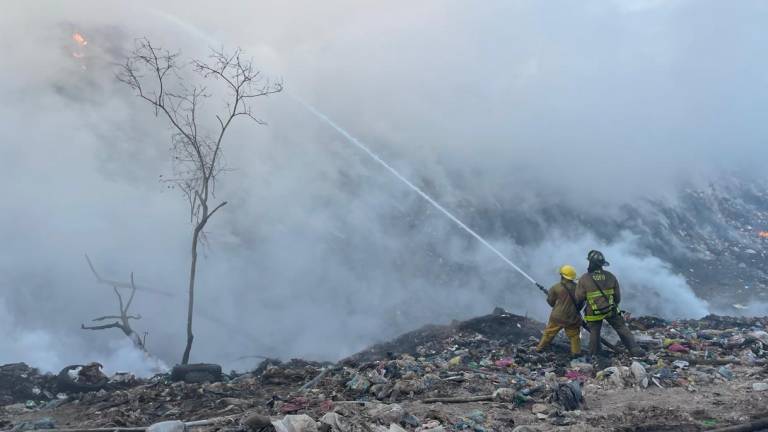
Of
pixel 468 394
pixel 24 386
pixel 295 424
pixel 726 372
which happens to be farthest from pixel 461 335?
pixel 24 386

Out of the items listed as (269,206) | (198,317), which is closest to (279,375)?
(198,317)

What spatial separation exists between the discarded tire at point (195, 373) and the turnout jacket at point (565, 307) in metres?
4.30

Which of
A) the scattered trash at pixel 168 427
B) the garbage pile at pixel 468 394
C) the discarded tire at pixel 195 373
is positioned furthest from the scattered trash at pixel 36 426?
the discarded tire at pixel 195 373

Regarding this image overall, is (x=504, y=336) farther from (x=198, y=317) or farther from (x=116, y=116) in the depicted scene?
(x=116, y=116)

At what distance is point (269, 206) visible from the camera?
707 inches

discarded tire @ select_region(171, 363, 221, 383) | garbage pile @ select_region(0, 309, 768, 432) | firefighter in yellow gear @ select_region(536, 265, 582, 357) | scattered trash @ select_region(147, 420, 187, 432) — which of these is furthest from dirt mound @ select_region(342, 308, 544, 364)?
scattered trash @ select_region(147, 420, 187, 432)

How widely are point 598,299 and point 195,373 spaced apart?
198 inches

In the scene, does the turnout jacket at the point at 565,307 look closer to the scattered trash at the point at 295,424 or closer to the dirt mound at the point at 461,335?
the dirt mound at the point at 461,335

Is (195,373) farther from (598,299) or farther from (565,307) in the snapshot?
(598,299)

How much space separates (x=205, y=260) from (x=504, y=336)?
357 inches

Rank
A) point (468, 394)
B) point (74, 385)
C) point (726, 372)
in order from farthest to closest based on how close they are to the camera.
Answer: point (74, 385), point (726, 372), point (468, 394)

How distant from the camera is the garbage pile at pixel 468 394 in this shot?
183 inches

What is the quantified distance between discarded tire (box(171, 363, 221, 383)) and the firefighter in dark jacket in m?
4.64

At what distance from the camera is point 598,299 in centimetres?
714
